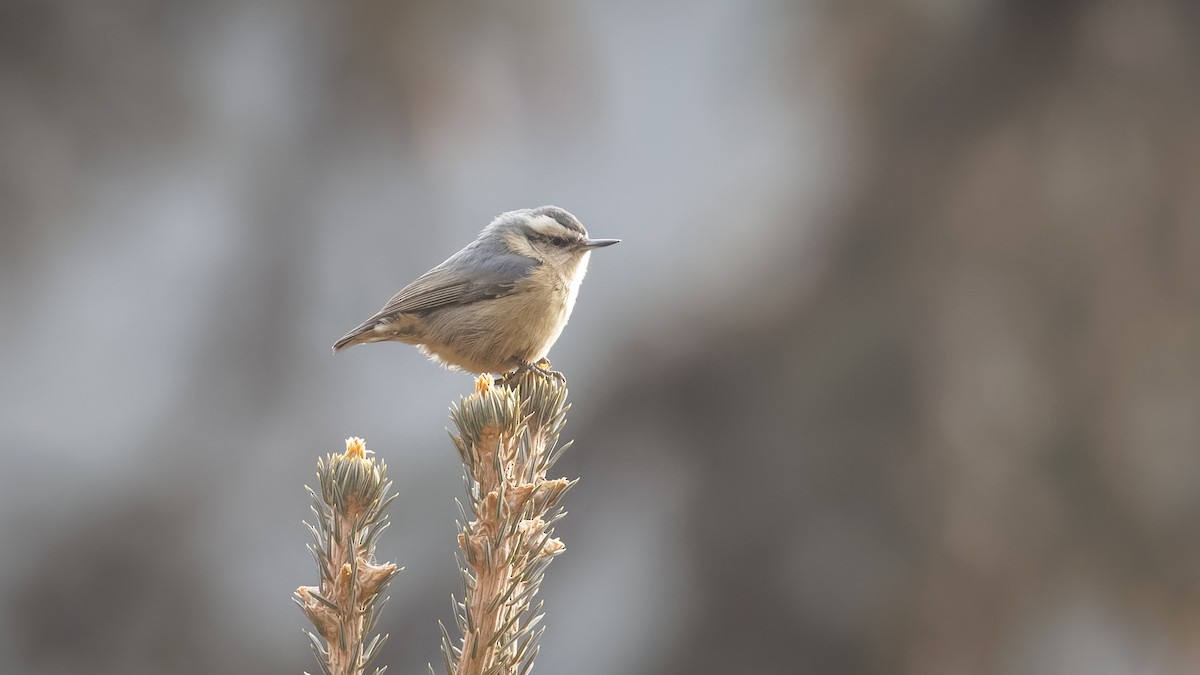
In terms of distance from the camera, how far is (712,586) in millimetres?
2914

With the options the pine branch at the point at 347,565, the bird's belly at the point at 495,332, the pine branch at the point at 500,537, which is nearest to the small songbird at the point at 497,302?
the bird's belly at the point at 495,332

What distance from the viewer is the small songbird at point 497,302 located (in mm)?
2277

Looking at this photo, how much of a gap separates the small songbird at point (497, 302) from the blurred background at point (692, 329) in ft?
2.05

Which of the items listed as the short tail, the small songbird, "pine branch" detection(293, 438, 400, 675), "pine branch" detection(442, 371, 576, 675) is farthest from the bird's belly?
"pine branch" detection(293, 438, 400, 675)

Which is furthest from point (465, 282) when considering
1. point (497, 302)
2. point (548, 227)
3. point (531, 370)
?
point (531, 370)

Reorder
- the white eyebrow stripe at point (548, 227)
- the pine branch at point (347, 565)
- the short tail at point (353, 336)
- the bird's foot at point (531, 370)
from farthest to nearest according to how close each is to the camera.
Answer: the white eyebrow stripe at point (548, 227) → the short tail at point (353, 336) → the bird's foot at point (531, 370) → the pine branch at point (347, 565)

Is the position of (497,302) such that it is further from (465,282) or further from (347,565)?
(347,565)

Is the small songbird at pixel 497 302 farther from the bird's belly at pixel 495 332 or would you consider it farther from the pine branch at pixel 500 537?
the pine branch at pixel 500 537

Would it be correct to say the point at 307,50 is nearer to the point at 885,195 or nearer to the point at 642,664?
the point at 885,195

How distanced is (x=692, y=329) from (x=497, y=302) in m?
1.01

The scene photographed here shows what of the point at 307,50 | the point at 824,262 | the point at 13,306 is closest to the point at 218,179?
Result: the point at 307,50

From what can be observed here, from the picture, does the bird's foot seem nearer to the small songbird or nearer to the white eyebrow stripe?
the small songbird

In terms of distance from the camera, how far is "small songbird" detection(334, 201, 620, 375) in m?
2.28

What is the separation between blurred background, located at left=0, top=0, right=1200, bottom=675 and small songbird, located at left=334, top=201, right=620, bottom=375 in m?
0.62
